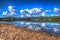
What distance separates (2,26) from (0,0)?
31cm

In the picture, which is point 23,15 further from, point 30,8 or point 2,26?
point 2,26

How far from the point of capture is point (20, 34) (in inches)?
72.8

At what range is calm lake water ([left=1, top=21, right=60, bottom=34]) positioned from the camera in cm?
179

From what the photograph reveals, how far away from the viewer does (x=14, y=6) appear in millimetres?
1900

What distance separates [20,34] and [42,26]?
0.86 ft

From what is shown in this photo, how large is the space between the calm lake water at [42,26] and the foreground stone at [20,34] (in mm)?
44

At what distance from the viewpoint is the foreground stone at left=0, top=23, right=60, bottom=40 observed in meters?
1.82

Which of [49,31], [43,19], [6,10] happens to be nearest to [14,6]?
[6,10]

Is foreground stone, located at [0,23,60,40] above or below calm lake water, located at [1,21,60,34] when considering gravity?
below

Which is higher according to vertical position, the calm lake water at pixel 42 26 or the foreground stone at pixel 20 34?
the calm lake water at pixel 42 26

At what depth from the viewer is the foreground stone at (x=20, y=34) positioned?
1819 millimetres

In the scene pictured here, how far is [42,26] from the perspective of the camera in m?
1.83

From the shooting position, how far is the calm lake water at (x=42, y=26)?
1794 millimetres

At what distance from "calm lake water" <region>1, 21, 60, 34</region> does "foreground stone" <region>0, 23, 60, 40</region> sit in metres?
0.04
